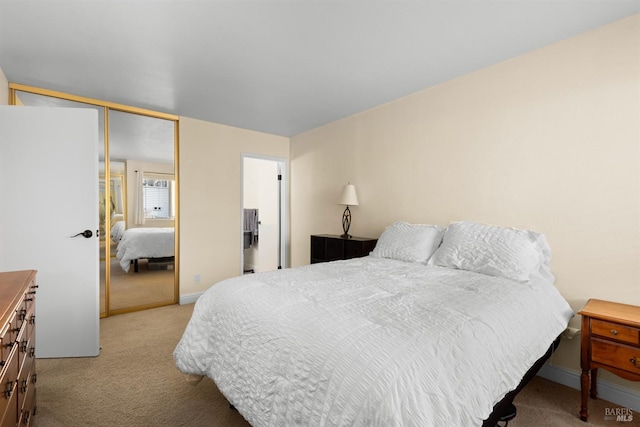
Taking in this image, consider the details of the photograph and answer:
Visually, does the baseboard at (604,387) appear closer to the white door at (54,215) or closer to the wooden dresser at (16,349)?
the wooden dresser at (16,349)

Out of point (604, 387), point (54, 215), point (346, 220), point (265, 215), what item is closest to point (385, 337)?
point (604, 387)

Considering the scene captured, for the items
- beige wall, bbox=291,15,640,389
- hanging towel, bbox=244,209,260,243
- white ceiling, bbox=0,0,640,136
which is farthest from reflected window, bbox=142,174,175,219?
beige wall, bbox=291,15,640,389

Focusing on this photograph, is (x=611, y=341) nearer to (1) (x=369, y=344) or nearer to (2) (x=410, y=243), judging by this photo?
(2) (x=410, y=243)

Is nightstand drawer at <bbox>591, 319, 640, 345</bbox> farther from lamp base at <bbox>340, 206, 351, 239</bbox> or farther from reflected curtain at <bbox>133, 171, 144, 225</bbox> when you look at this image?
reflected curtain at <bbox>133, 171, 144, 225</bbox>

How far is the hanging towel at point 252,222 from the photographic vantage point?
561cm

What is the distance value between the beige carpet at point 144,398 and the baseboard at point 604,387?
50mm

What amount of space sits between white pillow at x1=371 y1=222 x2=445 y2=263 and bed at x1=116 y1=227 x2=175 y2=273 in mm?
2627

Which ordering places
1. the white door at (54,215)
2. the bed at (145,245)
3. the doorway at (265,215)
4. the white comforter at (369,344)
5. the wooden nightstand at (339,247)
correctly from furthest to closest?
the doorway at (265,215)
the bed at (145,245)
the wooden nightstand at (339,247)
the white door at (54,215)
the white comforter at (369,344)

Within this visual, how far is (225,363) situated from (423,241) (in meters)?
1.81

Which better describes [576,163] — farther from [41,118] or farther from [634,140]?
[41,118]

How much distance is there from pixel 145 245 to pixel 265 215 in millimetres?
2153

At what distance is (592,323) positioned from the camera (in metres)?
1.80

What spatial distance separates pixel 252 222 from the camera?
565 centimetres

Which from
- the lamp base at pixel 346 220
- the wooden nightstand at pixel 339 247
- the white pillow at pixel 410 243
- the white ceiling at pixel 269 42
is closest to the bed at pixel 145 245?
the white ceiling at pixel 269 42
